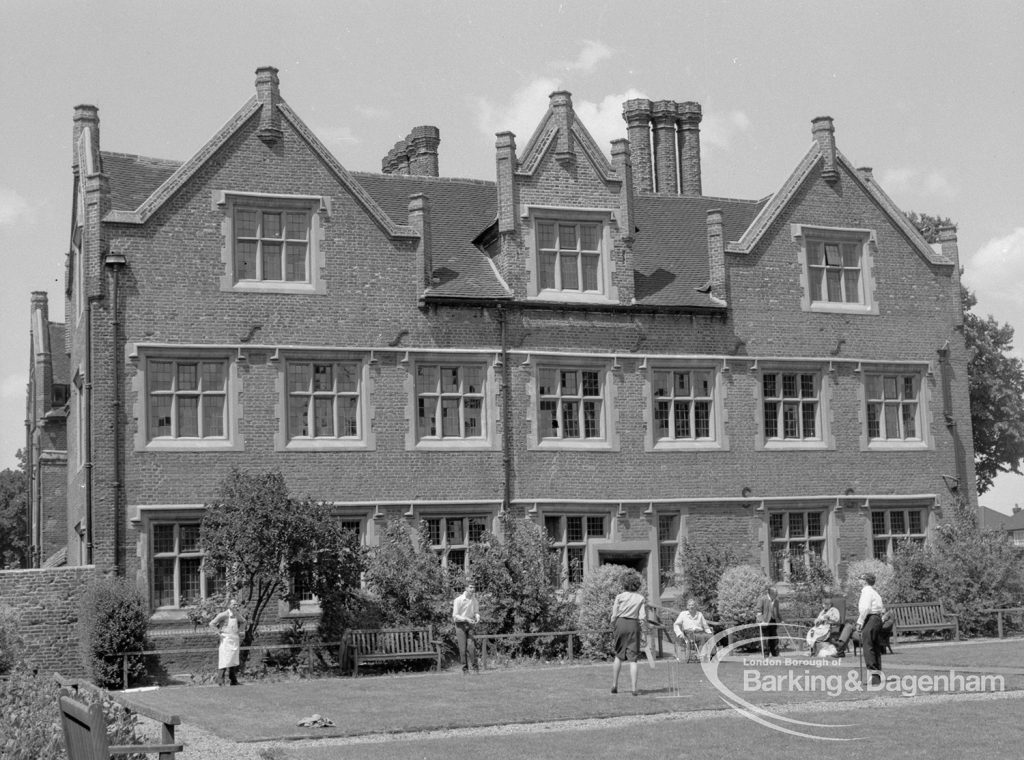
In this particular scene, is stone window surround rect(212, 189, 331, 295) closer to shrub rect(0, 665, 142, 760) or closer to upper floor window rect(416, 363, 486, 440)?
upper floor window rect(416, 363, 486, 440)

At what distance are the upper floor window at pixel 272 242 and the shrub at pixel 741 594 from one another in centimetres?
1026

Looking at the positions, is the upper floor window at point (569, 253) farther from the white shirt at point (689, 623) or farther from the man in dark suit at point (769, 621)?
the white shirt at point (689, 623)

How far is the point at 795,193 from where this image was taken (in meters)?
34.8

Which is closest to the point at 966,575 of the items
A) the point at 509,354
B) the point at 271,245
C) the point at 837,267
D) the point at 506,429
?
the point at 837,267

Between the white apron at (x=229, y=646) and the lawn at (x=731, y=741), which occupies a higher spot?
the white apron at (x=229, y=646)

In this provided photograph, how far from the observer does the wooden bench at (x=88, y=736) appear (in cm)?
1002

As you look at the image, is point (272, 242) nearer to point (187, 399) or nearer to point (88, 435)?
point (187, 399)

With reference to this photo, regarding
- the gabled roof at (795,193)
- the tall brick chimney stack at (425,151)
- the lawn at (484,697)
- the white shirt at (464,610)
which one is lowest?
the lawn at (484,697)

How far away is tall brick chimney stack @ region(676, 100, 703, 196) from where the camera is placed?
42.5 metres

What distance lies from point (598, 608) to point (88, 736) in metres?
18.9

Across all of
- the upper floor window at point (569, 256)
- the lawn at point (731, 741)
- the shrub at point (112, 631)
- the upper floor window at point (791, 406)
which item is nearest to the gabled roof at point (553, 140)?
the upper floor window at point (569, 256)

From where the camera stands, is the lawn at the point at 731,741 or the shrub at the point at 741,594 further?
the shrub at the point at 741,594

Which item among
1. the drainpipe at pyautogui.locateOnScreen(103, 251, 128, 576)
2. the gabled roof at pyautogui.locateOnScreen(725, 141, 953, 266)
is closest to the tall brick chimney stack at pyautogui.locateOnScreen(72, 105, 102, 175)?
the drainpipe at pyautogui.locateOnScreen(103, 251, 128, 576)

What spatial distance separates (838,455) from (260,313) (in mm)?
13568
